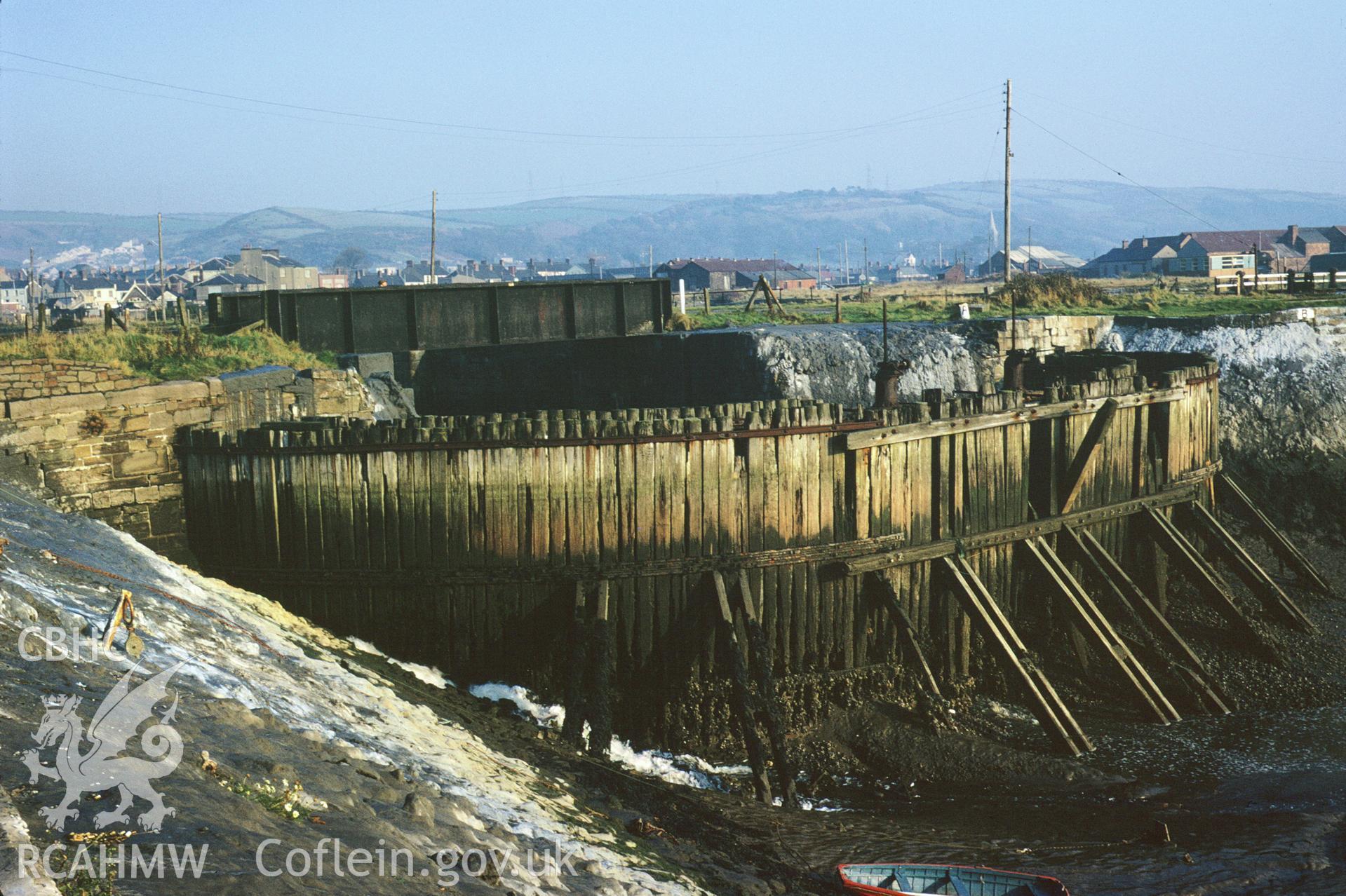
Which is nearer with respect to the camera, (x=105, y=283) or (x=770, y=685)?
(x=770, y=685)

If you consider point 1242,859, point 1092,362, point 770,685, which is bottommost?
point 1242,859

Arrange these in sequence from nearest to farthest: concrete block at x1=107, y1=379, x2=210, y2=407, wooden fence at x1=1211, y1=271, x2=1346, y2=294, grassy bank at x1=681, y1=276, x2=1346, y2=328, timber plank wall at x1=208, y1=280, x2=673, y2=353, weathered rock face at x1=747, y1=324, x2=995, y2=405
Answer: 1. concrete block at x1=107, y1=379, x2=210, y2=407
2. timber plank wall at x1=208, y1=280, x2=673, y2=353
3. weathered rock face at x1=747, y1=324, x2=995, y2=405
4. grassy bank at x1=681, y1=276, x2=1346, y2=328
5. wooden fence at x1=1211, y1=271, x2=1346, y2=294

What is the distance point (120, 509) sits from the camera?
1309 cm

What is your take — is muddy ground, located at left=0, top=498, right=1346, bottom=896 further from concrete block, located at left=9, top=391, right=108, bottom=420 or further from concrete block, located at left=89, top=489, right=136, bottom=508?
concrete block, located at left=9, top=391, right=108, bottom=420

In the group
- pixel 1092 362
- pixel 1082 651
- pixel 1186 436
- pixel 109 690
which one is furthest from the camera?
pixel 1092 362

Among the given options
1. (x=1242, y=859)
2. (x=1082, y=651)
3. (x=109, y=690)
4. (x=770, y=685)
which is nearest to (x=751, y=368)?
(x=1082, y=651)

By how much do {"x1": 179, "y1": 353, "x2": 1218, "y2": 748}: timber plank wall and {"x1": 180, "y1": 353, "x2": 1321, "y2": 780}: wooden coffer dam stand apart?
25 mm

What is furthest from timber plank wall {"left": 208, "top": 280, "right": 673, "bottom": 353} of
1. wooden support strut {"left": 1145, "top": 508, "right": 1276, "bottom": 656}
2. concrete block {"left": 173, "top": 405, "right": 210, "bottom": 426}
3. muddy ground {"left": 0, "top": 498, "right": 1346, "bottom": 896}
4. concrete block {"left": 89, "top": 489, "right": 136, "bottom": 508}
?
muddy ground {"left": 0, "top": 498, "right": 1346, "bottom": 896}

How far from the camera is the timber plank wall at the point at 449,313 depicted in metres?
26.5

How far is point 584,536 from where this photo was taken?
43.1 ft

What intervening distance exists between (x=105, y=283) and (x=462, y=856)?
203 meters

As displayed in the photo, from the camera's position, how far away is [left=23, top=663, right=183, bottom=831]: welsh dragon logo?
613 centimetres

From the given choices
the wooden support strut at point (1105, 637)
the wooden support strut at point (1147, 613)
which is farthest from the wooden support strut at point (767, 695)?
the wooden support strut at point (1147, 613)

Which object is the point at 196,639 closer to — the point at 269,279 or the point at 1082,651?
the point at 1082,651
